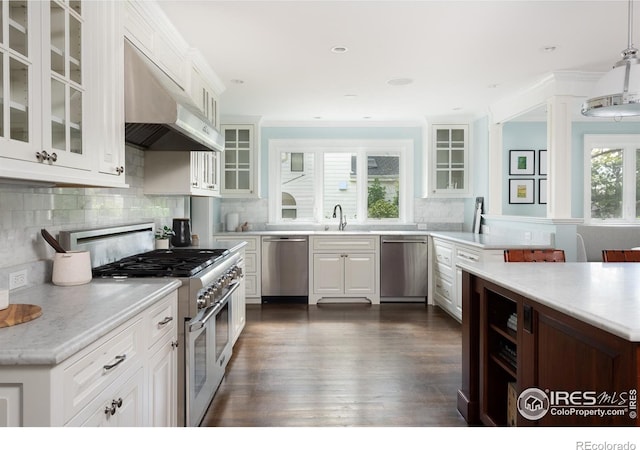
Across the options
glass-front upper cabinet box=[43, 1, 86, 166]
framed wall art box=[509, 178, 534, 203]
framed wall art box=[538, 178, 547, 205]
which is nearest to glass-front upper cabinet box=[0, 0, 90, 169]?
glass-front upper cabinet box=[43, 1, 86, 166]

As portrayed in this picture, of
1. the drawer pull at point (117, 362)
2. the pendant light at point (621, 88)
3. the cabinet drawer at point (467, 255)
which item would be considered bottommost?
the drawer pull at point (117, 362)

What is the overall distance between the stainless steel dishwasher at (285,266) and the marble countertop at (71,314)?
11.6ft

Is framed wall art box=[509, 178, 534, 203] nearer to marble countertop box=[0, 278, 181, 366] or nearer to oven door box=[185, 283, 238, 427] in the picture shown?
oven door box=[185, 283, 238, 427]

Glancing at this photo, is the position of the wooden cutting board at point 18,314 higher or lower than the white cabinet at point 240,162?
lower

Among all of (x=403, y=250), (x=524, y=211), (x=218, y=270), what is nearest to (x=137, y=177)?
(x=218, y=270)

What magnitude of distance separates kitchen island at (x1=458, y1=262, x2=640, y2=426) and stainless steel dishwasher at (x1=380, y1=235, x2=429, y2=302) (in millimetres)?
3007

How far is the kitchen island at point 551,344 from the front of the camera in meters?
1.40

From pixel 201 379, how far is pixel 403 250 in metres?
3.78

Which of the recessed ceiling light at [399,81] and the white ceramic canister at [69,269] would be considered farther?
the recessed ceiling light at [399,81]

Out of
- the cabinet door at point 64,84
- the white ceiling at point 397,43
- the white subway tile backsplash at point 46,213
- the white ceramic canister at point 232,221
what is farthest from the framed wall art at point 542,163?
the cabinet door at point 64,84

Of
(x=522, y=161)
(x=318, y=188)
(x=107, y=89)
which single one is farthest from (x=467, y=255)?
(x=107, y=89)

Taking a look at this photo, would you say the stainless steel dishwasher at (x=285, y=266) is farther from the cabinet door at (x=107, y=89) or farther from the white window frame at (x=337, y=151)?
the cabinet door at (x=107, y=89)

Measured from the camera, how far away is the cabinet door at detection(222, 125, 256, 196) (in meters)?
5.91

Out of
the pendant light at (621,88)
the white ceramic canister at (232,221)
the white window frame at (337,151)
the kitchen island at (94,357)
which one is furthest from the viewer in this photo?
the white window frame at (337,151)
